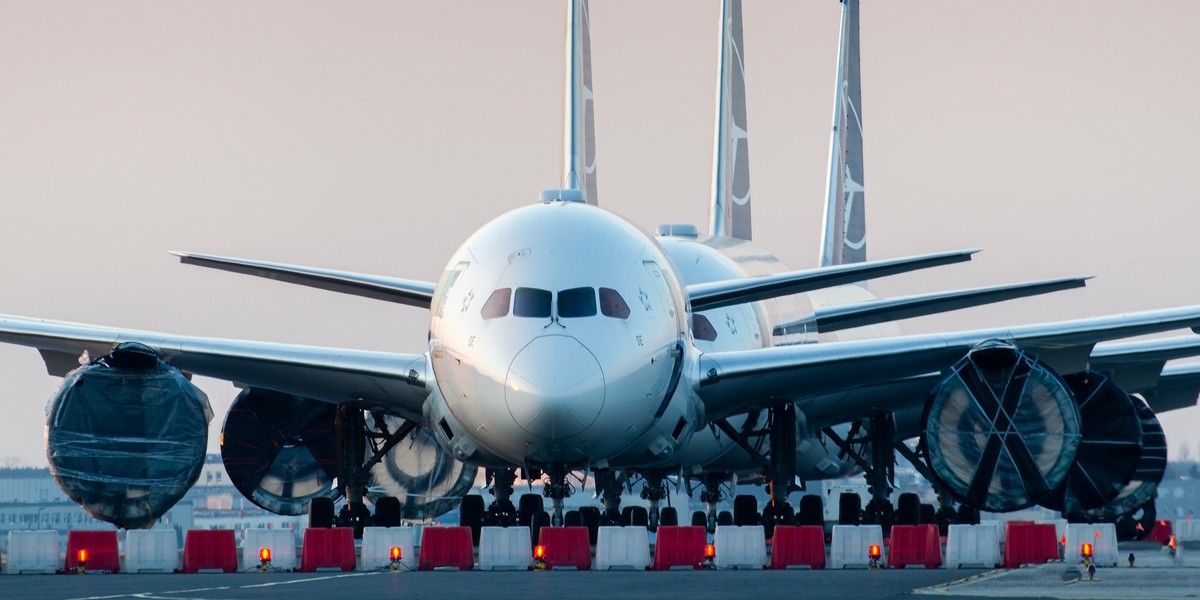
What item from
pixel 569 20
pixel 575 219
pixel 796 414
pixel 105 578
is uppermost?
pixel 569 20

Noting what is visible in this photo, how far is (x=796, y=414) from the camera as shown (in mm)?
32406

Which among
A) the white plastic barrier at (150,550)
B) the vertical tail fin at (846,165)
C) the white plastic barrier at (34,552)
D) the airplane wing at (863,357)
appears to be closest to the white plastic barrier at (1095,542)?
the airplane wing at (863,357)

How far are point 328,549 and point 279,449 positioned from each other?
11.6m

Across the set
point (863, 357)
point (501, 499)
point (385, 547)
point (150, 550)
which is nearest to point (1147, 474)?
point (863, 357)

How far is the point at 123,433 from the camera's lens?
2806 cm

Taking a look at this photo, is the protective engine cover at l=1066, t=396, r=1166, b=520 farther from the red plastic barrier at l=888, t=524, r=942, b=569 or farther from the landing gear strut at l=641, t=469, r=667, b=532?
the red plastic barrier at l=888, t=524, r=942, b=569

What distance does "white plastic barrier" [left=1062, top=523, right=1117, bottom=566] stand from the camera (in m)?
24.2

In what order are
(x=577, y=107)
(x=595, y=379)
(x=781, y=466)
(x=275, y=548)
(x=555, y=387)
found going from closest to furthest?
(x=555, y=387) → (x=595, y=379) → (x=275, y=548) → (x=781, y=466) → (x=577, y=107)

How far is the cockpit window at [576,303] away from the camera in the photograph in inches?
970

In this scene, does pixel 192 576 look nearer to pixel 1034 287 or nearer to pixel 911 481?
pixel 1034 287

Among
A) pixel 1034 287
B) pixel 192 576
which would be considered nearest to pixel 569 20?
pixel 1034 287

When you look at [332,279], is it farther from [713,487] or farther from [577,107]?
[713,487]

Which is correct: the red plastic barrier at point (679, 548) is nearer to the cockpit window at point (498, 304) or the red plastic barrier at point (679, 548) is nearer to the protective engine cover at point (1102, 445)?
the cockpit window at point (498, 304)

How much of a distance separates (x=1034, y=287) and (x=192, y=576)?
12.8 metres
